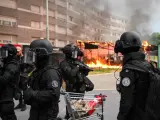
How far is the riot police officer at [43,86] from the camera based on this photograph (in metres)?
3.14

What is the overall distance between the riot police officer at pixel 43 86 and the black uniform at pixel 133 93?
68cm

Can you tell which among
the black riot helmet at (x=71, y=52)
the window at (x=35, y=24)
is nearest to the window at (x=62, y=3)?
the window at (x=35, y=24)

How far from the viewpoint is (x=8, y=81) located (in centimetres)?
417

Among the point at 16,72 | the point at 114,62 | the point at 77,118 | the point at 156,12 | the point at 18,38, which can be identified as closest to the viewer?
the point at 77,118

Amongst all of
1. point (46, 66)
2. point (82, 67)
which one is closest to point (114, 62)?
point (82, 67)

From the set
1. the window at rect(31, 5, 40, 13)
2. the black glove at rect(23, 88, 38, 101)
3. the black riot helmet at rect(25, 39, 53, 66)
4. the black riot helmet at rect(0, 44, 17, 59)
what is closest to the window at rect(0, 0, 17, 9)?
the window at rect(31, 5, 40, 13)

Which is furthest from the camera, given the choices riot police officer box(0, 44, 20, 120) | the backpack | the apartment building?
the apartment building

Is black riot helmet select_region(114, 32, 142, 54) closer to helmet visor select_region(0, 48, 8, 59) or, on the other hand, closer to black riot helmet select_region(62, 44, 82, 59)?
helmet visor select_region(0, 48, 8, 59)

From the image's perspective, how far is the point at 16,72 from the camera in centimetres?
444

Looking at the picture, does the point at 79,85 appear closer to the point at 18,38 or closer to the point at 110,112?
the point at 110,112

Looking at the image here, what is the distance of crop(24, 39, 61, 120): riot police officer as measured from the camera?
10.3 feet

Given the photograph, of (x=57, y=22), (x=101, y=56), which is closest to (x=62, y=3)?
(x=57, y=22)

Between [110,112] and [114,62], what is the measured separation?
61.5ft

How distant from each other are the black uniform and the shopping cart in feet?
4.08
